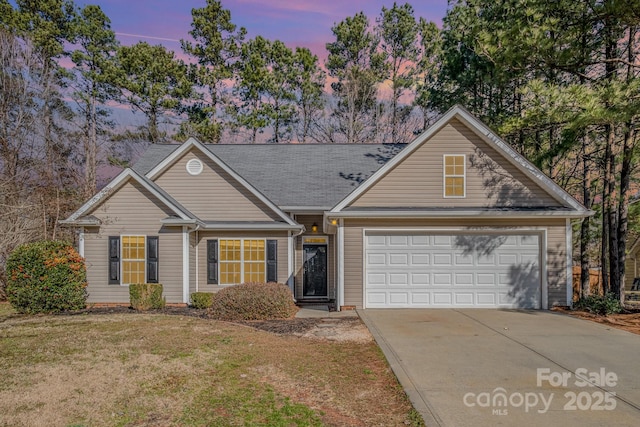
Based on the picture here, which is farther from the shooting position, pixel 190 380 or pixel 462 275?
pixel 462 275

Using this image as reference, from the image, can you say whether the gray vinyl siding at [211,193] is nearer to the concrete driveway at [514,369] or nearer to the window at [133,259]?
the window at [133,259]

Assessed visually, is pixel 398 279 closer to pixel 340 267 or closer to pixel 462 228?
pixel 340 267

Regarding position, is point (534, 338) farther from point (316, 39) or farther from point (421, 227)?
point (316, 39)

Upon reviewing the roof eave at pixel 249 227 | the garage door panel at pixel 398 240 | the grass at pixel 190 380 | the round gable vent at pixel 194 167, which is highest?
the round gable vent at pixel 194 167

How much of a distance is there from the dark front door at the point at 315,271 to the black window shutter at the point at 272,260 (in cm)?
147

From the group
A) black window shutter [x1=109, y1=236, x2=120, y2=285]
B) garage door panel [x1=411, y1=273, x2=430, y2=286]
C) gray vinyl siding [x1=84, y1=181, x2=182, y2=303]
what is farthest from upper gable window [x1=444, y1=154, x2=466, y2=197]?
black window shutter [x1=109, y1=236, x2=120, y2=285]

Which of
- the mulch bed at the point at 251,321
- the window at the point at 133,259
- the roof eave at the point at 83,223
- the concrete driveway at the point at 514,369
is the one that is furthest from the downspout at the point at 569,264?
the roof eave at the point at 83,223

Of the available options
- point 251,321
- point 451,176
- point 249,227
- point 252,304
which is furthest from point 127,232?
point 451,176

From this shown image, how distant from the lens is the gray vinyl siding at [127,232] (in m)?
13.6

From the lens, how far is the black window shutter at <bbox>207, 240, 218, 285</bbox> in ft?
47.1

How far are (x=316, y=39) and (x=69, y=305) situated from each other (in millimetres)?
25290

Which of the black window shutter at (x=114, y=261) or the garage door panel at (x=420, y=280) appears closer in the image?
the garage door panel at (x=420, y=280)

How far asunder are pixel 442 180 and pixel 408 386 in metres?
8.29

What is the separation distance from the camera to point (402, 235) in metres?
12.8
